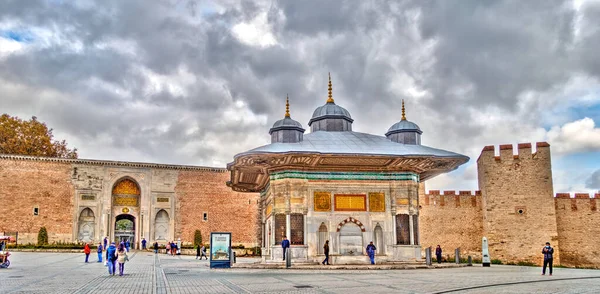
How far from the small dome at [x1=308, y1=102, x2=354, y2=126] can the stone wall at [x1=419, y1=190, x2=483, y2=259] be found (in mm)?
11396

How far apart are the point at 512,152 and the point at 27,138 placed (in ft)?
113

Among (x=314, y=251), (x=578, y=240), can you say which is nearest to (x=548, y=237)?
(x=578, y=240)

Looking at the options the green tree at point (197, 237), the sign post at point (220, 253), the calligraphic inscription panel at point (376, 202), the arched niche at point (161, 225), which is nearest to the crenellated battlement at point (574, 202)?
the calligraphic inscription panel at point (376, 202)

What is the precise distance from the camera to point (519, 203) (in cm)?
Answer: 3244

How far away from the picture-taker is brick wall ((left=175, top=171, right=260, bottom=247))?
44312mm

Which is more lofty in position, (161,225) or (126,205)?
(126,205)

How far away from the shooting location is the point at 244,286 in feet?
41.1

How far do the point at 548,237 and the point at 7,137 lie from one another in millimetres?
36897

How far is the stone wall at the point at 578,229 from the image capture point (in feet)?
105

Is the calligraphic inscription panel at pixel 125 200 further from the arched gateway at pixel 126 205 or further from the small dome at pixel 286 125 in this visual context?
the small dome at pixel 286 125

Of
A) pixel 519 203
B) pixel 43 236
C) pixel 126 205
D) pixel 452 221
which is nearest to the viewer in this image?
pixel 519 203

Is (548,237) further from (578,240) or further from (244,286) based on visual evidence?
(244,286)

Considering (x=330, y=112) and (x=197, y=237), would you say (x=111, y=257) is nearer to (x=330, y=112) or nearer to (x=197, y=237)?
(x=330, y=112)

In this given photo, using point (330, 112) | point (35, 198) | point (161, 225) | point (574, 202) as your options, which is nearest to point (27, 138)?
point (35, 198)
